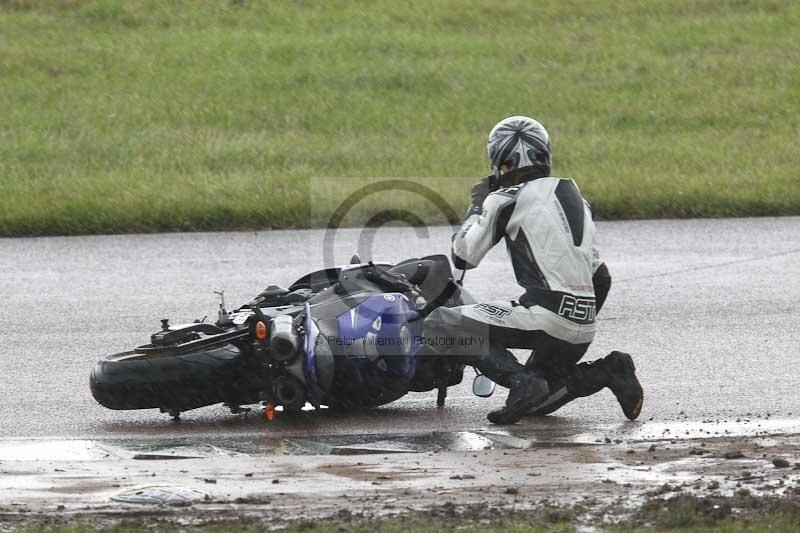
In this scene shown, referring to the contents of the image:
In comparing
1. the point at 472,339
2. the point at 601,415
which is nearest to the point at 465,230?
the point at 472,339

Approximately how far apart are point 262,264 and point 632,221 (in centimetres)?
370

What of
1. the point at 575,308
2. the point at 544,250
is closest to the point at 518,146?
the point at 544,250

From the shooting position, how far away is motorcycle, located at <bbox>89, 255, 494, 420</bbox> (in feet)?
21.9

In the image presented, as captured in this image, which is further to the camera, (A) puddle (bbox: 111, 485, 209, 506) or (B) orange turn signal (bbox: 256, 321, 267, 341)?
(B) orange turn signal (bbox: 256, 321, 267, 341)

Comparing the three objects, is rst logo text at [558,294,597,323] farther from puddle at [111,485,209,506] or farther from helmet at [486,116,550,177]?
puddle at [111,485,209,506]

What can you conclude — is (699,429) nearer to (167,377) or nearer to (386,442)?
(386,442)

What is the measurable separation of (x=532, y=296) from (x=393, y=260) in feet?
14.3

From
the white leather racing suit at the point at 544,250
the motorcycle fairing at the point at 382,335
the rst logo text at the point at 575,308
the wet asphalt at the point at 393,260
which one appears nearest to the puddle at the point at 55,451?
the wet asphalt at the point at 393,260

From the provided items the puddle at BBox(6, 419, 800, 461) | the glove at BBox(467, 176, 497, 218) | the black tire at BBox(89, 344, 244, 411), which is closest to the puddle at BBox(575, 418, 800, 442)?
the puddle at BBox(6, 419, 800, 461)

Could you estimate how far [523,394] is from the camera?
677 cm

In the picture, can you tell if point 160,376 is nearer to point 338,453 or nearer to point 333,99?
point 338,453

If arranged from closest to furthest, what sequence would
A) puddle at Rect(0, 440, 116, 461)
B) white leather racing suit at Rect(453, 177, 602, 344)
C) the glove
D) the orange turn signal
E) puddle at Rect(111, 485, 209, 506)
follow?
puddle at Rect(111, 485, 209, 506) → puddle at Rect(0, 440, 116, 461) → the orange turn signal → white leather racing suit at Rect(453, 177, 602, 344) → the glove

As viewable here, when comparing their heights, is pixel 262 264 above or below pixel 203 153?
below

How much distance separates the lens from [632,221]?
1273 cm
